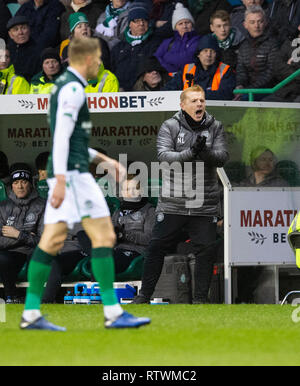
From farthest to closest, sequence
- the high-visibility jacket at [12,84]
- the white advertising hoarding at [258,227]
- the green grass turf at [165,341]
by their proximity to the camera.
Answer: the high-visibility jacket at [12,84]
the white advertising hoarding at [258,227]
the green grass turf at [165,341]

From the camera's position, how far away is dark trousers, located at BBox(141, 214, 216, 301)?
10.7 metres

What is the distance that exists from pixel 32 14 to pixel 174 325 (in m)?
9.76

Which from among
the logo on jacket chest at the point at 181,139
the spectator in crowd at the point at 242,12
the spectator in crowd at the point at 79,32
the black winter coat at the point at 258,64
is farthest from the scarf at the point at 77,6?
the logo on jacket chest at the point at 181,139

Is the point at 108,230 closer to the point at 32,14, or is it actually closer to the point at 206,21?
the point at 206,21

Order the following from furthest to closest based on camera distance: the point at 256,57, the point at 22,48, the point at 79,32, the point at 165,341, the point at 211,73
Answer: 1. the point at 22,48
2. the point at 79,32
3. the point at 256,57
4. the point at 211,73
5. the point at 165,341

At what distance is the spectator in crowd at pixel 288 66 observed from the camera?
44.2ft

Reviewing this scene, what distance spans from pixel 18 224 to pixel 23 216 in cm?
12

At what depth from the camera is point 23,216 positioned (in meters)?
12.8

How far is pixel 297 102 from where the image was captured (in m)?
12.8

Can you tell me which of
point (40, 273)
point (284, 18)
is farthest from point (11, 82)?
point (40, 273)

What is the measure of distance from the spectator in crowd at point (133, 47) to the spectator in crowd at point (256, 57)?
5.31 ft

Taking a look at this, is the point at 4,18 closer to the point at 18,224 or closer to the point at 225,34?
the point at 225,34

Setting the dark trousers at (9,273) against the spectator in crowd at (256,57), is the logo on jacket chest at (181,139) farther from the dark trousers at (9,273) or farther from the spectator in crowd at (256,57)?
the spectator in crowd at (256,57)
